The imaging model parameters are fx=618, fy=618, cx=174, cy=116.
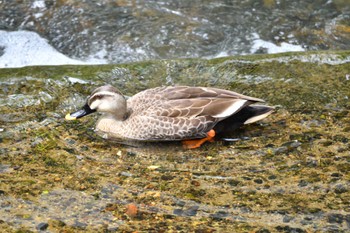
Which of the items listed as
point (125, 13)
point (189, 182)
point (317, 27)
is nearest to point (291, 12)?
point (317, 27)

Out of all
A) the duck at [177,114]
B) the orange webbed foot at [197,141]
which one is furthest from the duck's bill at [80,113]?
the orange webbed foot at [197,141]

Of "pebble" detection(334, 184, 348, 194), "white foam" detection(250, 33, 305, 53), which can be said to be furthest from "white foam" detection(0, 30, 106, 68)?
"pebble" detection(334, 184, 348, 194)

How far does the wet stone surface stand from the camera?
520 cm

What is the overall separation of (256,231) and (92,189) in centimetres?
156

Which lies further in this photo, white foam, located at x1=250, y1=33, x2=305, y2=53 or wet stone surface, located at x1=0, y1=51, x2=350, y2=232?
white foam, located at x1=250, y1=33, x2=305, y2=53

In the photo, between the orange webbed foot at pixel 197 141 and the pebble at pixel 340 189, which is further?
the orange webbed foot at pixel 197 141

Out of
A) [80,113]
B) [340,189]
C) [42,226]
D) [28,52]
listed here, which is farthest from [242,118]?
[28,52]

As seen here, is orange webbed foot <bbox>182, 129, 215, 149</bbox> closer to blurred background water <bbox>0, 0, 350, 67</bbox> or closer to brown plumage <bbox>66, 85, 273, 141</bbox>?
brown plumage <bbox>66, 85, 273, 141</bbox>

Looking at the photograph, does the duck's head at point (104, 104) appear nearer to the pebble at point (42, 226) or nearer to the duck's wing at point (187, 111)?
the duck's wing at point (187, 111)

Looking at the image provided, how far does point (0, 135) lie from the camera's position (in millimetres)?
6516

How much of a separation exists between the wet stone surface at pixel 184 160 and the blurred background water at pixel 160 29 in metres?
2.00

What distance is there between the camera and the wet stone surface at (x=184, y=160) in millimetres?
5203

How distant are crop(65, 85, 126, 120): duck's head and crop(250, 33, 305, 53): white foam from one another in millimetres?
3877

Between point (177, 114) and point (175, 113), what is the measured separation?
24 millimetres
